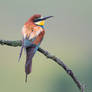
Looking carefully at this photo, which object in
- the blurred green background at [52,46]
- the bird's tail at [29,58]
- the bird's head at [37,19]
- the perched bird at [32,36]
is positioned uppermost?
the bird's head at [37,19]

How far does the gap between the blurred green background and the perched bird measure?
5542 mm

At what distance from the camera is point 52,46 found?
22.0 meters

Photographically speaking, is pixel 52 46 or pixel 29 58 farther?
pixel 52 46

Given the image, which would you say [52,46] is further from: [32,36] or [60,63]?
[60,63]

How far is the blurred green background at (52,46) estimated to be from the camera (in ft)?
59.5

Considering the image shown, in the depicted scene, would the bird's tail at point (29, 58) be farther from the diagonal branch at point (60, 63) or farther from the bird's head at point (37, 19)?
the bird's head at point (37, 19)

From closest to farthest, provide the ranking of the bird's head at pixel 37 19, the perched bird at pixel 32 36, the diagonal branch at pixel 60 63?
the diagonal branch at pixel 60 63 < the perched bird at pixel 32 36 < the bird's head at pixel 37 19

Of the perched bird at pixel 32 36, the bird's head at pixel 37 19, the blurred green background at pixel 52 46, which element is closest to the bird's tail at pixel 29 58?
the perched bird at pixel 32 36

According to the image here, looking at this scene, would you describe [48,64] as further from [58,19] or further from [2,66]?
[58,19]

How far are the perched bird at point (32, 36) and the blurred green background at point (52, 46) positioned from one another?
218 inches

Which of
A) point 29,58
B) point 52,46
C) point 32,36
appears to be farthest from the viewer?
point 52,46

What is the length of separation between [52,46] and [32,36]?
19.7 meters

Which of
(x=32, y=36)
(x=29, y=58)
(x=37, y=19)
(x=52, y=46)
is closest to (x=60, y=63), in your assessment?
(x=29, y=58)

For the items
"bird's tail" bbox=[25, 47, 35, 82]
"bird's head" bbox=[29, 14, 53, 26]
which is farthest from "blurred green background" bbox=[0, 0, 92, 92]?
"bird's tail" bbox=[25, 47, 35, 82]
